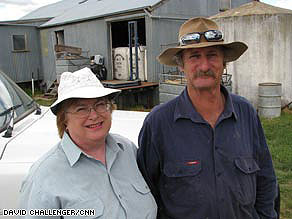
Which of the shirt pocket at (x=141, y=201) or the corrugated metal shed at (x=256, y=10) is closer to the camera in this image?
the shirt pocket at (x=141, y=201)

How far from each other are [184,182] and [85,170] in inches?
25.2

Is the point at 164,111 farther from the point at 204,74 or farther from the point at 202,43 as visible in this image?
the point at 202,43

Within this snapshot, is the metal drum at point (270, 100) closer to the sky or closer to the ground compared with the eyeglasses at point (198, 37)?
closer to the ground

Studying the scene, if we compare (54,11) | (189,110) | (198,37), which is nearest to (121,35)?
(54,11)

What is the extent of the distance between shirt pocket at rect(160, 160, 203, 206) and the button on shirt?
15cm

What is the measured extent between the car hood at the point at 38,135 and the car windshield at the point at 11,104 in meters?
0.10

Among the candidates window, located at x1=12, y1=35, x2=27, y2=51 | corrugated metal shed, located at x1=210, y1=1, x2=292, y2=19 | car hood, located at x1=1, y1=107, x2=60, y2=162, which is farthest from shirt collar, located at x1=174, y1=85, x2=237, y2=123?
window, located at x1=12, y1=35, x2=27, y2=51

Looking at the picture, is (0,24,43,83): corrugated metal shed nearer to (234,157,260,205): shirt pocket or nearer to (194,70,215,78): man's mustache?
(194,70,215,78): man's mustache

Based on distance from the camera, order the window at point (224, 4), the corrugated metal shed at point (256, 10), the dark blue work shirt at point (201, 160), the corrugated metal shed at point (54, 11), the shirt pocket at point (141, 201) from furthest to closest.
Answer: the corrugated metal shed at point (54, 11)
the window at point (224, 4)
the corrugated metal shed at point (256, 10)
the dark blue work shirt at point (201, 160)
the shirt pocket at point (141, 201)

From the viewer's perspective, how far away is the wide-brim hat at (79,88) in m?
1.83

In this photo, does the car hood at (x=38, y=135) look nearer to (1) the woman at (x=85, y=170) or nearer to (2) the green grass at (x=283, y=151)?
(1) the woman at (x=85, y=170)

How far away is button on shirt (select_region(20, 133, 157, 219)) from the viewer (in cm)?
167

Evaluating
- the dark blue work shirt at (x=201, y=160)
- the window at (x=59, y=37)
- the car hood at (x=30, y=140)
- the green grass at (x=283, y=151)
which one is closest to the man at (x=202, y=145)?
the dark blue work shirt at (x=201, y=160)

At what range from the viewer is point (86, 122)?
185 centimetres
